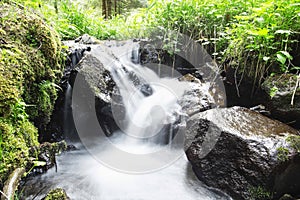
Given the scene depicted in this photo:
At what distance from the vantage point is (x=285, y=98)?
2.98 meters

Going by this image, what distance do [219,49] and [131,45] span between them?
7.92 feet

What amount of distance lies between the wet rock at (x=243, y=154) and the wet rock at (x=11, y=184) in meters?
1.90

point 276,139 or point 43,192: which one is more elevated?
point 276,139

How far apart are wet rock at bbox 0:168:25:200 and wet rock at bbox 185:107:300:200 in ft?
6.23

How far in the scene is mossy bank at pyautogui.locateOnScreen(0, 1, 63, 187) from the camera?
1976 mm

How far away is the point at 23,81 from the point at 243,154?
8.21 ft

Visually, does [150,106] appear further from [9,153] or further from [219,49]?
[9,153]

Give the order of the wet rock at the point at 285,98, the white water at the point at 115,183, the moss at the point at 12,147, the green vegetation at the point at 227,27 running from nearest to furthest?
the moss at the point at 12,147, the white water at the point at 115,183, the wet rock at the point at 285,98, the green vegetation at the point at 227,27

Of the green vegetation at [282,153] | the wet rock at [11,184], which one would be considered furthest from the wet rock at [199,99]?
the wet rock at [11,184]

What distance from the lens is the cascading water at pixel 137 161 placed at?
2736 mm

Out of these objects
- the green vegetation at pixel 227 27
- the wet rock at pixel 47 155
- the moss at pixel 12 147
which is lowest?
the wet rock at pixel 47 155

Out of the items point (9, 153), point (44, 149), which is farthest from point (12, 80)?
point (44, 149)

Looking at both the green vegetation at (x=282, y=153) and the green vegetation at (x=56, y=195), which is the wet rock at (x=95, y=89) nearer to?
the green vegetation at (x=56, y=195)

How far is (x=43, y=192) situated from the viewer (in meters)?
2.58
